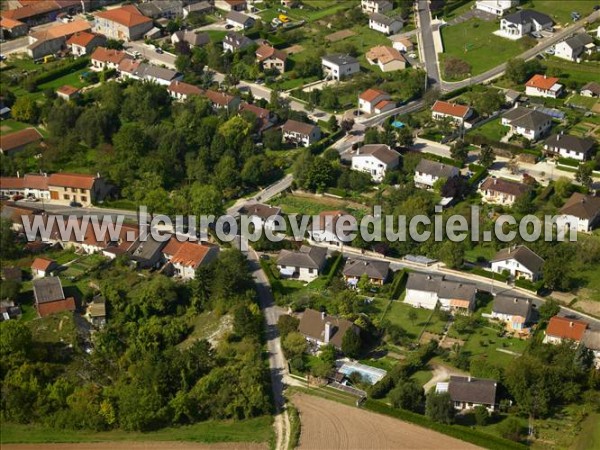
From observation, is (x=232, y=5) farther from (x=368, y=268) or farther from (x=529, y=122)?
(x=368, y=268)

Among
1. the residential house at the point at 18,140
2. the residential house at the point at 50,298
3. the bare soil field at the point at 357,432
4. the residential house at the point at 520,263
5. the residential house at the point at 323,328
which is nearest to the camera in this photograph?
the bare soil field at the point at 357,432

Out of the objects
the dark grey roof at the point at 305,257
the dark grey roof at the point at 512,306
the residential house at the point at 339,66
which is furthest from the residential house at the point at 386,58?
the dark grey roof at the point at 512,306

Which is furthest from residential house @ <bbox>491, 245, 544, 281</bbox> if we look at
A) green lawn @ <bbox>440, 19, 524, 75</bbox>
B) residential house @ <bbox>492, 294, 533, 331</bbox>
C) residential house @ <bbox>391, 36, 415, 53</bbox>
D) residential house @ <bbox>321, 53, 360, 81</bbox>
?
residential house @ <bbox>391, 36, 415, 53</bbox>

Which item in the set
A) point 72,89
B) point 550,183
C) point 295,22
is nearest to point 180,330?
point 550,183

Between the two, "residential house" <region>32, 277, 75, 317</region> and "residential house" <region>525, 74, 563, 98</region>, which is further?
"residential house" <region>525, 74, 563, 98</region>

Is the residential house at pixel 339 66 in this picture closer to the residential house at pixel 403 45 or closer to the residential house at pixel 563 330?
the residential house at pixel 403 45

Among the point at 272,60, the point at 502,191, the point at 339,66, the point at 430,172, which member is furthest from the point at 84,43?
the point at 502,191

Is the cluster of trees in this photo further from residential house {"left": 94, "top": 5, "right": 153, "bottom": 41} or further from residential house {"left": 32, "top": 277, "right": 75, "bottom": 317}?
residential house {"left": 94, "top": 5, "right": 153, "bottom": 41}
